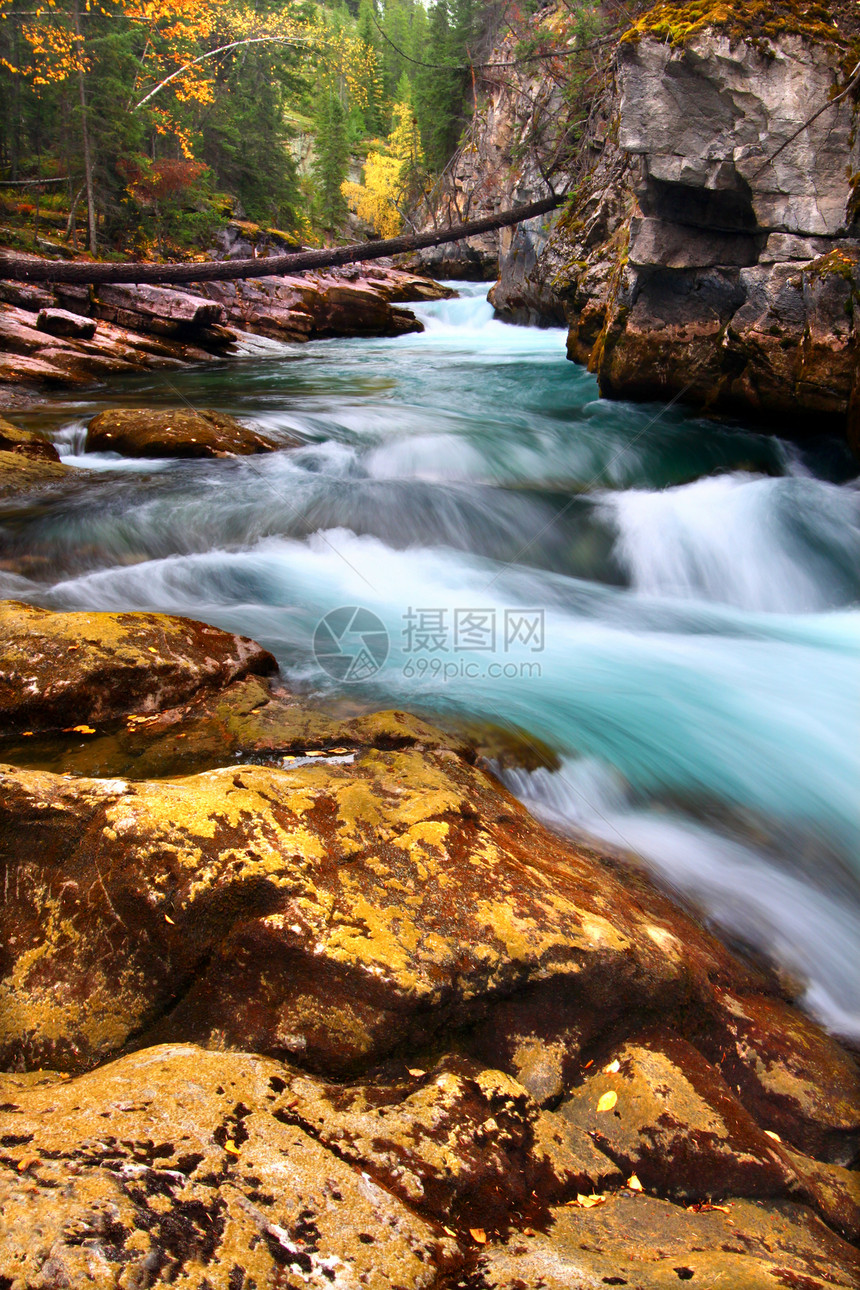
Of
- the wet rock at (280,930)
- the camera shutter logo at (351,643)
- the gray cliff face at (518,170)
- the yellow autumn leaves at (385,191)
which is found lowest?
the camera shutter logo at (351,643)

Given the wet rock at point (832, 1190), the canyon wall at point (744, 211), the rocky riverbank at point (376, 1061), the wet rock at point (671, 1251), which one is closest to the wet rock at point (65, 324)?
the canyon wall at point (744, 211)

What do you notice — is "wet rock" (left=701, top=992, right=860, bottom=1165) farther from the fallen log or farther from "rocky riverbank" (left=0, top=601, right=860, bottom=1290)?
the fallen log

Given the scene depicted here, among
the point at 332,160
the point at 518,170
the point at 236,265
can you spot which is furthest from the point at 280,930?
the point at 332,160

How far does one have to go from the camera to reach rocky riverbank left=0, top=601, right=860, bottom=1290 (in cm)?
114

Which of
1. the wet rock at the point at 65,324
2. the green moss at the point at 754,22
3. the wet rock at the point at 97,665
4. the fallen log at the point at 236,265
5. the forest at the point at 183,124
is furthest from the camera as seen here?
the forest at the point at 183,124

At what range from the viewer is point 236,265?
15055 millimetres

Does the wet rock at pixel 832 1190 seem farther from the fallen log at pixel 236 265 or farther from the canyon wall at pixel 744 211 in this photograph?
the fallen log at pixel 236 265

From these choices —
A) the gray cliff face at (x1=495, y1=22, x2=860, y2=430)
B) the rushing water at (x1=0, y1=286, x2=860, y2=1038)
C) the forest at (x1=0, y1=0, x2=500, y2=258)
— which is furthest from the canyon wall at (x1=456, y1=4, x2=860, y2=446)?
the forest at (x1=0, y1=0, x2=500, y2=258)

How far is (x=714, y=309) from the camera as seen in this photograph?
800 cm

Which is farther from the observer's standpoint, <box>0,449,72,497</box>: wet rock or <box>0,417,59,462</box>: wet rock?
<box>0,417,59,462</box>: wet rock

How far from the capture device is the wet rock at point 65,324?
517 inches

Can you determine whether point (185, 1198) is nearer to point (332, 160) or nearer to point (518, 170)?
point (518, 170)

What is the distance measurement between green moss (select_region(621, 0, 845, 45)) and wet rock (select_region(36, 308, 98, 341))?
11567mm

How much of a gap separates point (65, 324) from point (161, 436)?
7473 mm
